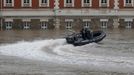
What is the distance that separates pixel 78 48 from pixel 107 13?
3052 cm

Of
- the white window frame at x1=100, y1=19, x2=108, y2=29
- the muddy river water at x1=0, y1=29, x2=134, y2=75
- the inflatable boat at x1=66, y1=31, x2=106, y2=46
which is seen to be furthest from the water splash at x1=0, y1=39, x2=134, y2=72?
the white window frame at x1=100, y1=19, x2=108, y2=29

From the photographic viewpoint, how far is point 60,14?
223ft

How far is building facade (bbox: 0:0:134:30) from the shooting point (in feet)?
221

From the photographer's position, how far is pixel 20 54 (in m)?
32.6

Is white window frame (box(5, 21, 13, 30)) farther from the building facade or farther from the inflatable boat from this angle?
the inflatable boat

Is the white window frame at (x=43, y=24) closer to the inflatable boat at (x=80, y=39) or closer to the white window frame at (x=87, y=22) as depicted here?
the white window frame at (x=87, y=22)

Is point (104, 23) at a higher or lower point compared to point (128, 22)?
lower

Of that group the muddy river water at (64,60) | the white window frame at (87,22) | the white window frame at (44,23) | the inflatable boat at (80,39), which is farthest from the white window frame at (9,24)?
the muddy river water at (64,60)

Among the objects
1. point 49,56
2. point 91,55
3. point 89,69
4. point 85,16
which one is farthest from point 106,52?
point 85,16

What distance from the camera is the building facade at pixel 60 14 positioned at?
67.5 m

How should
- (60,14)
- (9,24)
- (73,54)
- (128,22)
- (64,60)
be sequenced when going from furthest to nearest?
1. (128,22)
2. (60,14)
3. (9,24)
4. (73,54)
5. (64,60)

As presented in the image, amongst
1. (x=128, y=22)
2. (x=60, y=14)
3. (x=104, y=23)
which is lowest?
(x=104, y=23)

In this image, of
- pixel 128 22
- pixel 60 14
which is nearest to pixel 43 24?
pixel 60 14

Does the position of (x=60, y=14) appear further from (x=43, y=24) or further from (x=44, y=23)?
(x=43, y=24)
